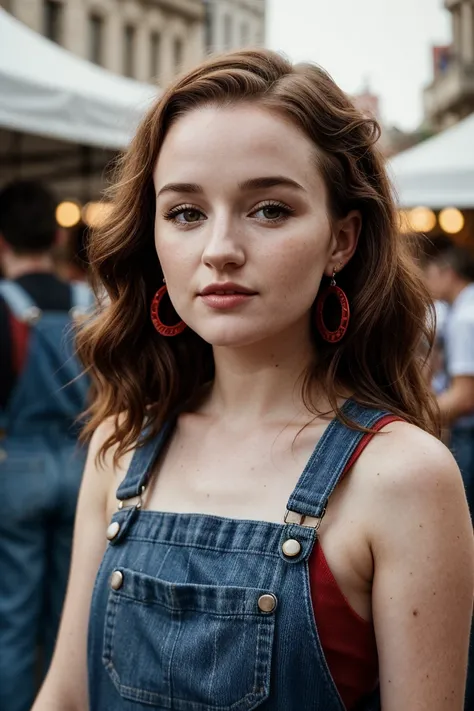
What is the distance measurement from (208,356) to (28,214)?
7.24 ft

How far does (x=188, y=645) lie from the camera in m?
1.44

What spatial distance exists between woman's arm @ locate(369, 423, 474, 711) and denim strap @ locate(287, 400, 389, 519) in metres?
0.08

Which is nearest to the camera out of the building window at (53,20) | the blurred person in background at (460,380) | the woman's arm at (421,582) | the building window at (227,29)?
the woman's arm at (421,582)

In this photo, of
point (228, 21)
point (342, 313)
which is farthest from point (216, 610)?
point (228, 21)

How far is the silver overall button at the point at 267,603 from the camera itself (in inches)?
54.4

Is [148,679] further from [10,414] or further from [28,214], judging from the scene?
[28,214]

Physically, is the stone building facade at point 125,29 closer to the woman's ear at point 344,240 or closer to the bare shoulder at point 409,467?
the woman's ear at point 344,240

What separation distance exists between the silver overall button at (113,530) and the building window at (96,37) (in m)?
28.2

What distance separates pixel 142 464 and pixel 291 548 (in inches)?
15.8

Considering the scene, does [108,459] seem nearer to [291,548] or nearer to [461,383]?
[291,548]

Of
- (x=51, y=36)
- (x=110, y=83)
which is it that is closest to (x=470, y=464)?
(x=110, y=83)

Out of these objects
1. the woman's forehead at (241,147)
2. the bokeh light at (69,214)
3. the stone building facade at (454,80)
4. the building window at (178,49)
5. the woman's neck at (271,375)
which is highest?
the building window at (178,49)

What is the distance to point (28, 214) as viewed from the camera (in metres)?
3.84

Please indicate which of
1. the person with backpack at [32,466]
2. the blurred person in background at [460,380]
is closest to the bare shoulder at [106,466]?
the person with backpack at [32,466]
